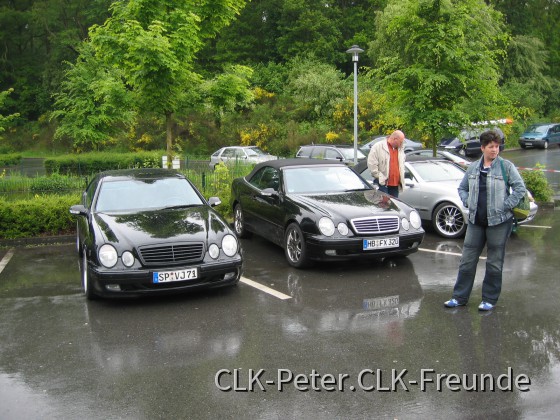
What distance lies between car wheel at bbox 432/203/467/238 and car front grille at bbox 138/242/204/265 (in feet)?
18.6

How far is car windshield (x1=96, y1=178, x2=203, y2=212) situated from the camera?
831cm

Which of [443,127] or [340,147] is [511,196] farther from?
[340,147]

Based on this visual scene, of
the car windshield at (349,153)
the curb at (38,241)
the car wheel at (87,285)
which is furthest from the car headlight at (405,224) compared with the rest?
the car windshield at (349,153)

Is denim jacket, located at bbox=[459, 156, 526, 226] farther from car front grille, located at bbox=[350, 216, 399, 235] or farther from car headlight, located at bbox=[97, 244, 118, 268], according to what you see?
car headlight, located at bbox=[97, 244, 118, 268]

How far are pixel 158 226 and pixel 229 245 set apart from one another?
93 centimetres

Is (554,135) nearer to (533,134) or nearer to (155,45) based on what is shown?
(533,134)

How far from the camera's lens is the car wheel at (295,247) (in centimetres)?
871

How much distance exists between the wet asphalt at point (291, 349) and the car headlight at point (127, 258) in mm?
563

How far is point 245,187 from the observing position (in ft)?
36.2

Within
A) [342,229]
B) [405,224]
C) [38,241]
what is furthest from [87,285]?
[38,241]

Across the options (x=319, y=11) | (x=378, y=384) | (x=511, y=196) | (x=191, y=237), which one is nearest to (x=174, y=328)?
(x=191, y=237)

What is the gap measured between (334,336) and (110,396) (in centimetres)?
228

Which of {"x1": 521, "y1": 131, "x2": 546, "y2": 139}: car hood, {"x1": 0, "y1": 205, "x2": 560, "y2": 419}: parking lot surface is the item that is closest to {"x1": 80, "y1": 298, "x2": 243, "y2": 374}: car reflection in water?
{"x1": 0, "y1": 205, "x2": 560, "y2": 419}: parking lot surface

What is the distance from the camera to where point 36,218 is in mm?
11570
